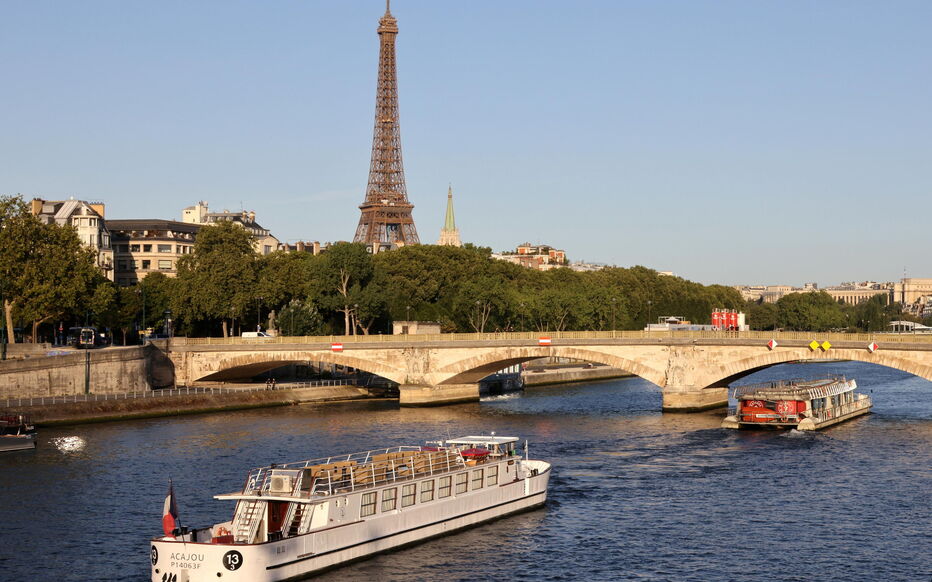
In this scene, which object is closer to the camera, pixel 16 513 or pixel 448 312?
pixel 16 513

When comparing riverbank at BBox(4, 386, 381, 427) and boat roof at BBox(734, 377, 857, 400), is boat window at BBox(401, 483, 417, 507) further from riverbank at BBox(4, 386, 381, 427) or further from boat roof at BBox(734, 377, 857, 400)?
riverbank at BBox(4, 386, 381, 427)

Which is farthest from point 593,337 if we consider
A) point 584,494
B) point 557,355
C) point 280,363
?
point 584,494

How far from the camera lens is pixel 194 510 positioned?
176 feet

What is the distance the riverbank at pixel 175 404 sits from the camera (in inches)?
3285

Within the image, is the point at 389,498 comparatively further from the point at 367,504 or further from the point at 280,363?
the point at 280,363

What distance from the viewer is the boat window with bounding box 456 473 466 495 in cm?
5144

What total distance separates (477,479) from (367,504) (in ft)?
25.2

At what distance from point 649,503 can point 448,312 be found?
9395 centimetres

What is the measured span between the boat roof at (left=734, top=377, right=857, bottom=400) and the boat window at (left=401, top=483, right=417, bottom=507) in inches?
1606

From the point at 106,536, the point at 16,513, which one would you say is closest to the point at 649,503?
the point at 106,536

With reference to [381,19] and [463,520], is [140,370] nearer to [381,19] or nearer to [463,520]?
[463,520]

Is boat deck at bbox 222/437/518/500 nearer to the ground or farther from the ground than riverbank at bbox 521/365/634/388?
nearer to the ground

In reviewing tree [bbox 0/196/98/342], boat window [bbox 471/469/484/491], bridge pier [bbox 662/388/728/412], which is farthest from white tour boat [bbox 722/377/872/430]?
tree [bbox 0/196/98/342]

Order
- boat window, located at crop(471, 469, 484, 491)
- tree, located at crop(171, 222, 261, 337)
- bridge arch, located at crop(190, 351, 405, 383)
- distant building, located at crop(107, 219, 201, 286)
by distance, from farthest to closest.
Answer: distant building, located at crop(107, 219, 201, 286)
tree, located at crop(171, 222, 261, 337)
bridge arch, located at crop(190, 351, 405, 383)
boat window, located at crop(471, 469, 484, 491)
